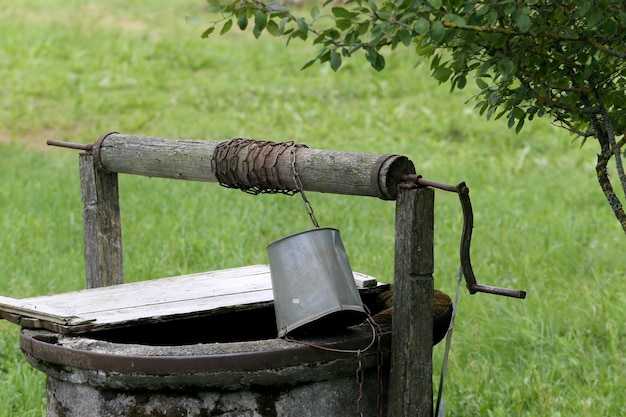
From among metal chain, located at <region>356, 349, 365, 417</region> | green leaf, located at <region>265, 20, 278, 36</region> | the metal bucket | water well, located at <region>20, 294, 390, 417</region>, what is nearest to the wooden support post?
water well, located at <region>20, 294, 390, 417</region>

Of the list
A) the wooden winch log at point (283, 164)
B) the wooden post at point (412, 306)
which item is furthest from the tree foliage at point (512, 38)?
the wooden post at point (412, 306)

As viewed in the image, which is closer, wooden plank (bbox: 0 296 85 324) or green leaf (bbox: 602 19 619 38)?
green leaf (bbox: 602 19 619 38)

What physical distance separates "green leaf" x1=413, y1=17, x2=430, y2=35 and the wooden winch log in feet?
1.16

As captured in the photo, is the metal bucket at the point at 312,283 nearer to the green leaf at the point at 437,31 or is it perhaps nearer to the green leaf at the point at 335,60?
the green leaf at the point at 335,60

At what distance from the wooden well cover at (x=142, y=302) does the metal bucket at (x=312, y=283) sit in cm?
44

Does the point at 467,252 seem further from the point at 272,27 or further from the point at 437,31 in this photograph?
the point at 272,27

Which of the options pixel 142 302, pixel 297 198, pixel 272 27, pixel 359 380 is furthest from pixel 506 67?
pixel 297 198

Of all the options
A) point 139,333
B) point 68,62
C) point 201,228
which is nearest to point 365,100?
point 68,62

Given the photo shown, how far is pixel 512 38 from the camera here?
9.64 feet

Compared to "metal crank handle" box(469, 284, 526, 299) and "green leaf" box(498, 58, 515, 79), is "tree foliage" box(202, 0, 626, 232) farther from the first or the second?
"metal crank handle" box(469, 284, 526, 299)

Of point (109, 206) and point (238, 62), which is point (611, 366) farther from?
point (238, 62)

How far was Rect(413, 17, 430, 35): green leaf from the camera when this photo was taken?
8.35ft

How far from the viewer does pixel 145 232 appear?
6520 millimetres

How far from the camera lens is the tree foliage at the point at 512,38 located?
2.69 metres
